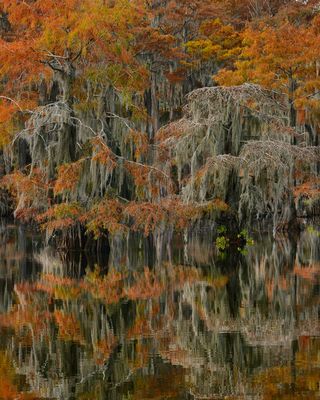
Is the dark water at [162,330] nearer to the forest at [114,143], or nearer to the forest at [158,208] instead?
the forest at [158,208]

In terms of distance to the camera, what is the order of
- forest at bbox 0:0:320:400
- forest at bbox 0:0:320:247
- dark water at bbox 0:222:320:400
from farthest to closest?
forest at bbox 0:0:320:247 → forest at bbox 0:0:320:400 → dark water at bbox 0:222:320:400

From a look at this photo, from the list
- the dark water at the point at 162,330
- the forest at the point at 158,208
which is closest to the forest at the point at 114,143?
the forest at the point at 158,208

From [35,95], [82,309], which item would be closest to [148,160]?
[35,95]

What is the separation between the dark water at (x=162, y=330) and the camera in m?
5.84

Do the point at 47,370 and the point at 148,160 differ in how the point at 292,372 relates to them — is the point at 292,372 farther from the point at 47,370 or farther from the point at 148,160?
the point at 148,160

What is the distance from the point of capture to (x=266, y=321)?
8.23 m

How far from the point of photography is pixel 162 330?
7945 millimetres

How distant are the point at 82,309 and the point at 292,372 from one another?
13.1ft

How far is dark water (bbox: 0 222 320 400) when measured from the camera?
5844 millimetres

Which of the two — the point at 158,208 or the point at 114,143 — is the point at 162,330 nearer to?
the point at 158,208

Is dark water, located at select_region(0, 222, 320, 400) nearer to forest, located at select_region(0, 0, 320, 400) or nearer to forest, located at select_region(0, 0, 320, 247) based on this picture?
forest, located at select_region(0, 0, 320, 400)

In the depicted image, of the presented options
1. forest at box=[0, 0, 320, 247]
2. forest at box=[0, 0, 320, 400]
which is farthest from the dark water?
forest at box=[0, 0, 320, 247]

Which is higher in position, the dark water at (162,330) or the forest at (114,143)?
the forest at (114,143)

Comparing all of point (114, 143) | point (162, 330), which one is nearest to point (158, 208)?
point (114, 143)
